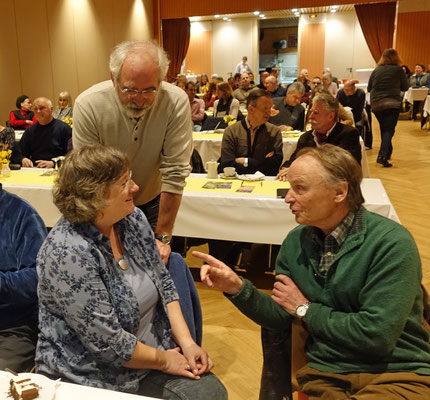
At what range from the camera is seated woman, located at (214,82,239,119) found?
7.34 m

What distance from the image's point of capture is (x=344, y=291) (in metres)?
1.49

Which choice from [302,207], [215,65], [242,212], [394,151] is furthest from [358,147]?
[215,65]

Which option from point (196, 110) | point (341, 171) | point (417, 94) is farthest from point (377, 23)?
point (341, 171)

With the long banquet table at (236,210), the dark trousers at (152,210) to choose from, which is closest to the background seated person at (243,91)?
the long banquet table at (236,210)

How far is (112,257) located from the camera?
151 cm

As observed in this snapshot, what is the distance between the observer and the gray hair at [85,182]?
4.83ft

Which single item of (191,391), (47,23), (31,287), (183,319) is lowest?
(191,391)

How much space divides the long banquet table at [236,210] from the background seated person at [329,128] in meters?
0.29

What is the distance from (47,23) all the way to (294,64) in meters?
12.2

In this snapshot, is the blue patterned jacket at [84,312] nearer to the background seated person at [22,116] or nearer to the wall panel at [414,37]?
the background seated person at [22,116]

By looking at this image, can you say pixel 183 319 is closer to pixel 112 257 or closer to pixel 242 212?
pixel 112 257

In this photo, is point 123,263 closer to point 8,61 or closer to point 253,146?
point 253,146

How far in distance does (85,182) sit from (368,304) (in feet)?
3.09

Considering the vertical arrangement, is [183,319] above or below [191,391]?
above
